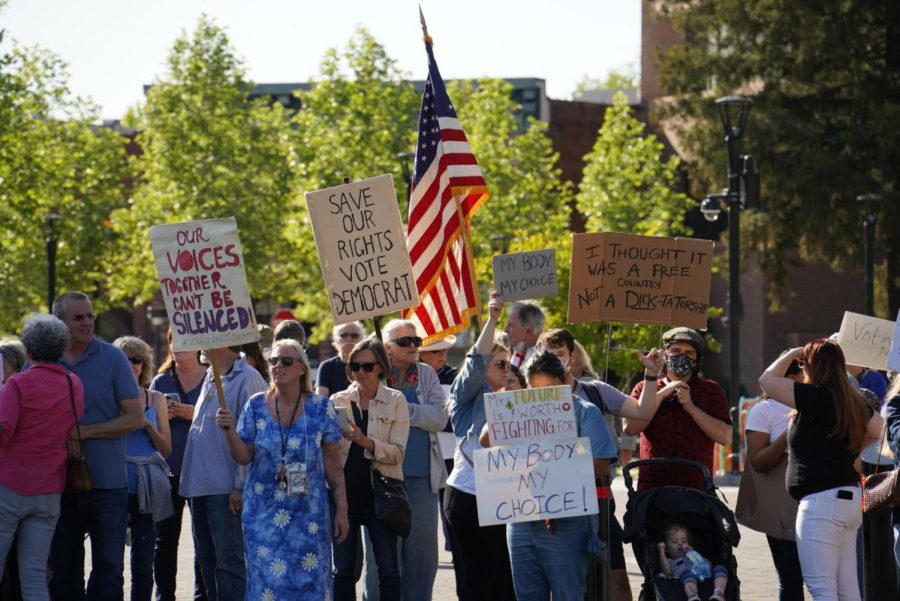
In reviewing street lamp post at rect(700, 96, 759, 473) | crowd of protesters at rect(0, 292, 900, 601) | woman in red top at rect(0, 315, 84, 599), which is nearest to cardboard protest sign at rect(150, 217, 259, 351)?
crowd of protesters at rect(0, 292, 900, 601)

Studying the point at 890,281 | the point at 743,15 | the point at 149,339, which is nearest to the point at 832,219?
the point at 890,281

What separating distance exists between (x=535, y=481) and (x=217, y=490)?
2178 mm

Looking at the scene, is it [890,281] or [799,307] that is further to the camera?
[799,307]

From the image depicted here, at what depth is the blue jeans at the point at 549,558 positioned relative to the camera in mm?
8711

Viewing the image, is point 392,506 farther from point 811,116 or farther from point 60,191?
point 60,191

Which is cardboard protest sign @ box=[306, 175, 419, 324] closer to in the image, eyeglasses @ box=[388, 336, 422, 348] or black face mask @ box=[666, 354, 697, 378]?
eyeglasses @ box=[388, 336, 422, 348]

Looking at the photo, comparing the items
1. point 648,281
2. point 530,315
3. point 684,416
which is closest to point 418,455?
point 530,315

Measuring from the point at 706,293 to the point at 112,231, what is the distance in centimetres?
5021

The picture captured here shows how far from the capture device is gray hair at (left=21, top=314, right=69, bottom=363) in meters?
9.07

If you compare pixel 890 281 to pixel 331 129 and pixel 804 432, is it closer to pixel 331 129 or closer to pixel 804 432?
pixel 331 129

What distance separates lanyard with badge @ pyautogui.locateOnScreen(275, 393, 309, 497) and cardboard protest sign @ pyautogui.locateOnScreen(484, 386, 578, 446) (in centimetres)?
103

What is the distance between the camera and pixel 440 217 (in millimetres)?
12008

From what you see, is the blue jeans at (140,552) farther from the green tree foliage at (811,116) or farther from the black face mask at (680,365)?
the green tree foliage at (811,116)

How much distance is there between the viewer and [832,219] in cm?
3928
